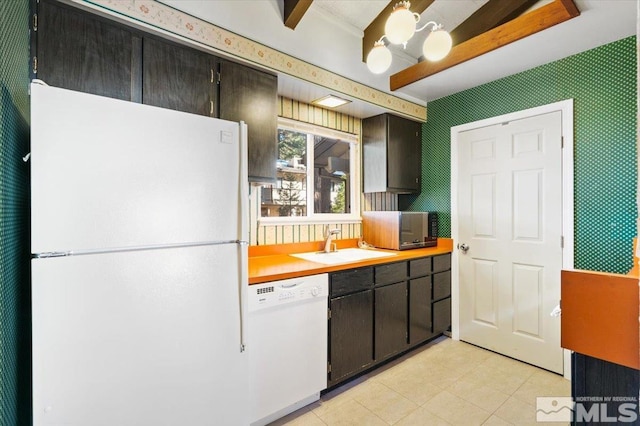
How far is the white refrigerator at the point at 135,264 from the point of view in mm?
993

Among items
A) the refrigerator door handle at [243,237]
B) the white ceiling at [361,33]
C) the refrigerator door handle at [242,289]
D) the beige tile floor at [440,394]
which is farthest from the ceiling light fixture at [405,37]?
the beige tile floor at [440,394]

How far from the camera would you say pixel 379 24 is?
232 cm

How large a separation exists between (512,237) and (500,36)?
160 centimetres

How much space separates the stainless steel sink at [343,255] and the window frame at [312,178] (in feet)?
1.02

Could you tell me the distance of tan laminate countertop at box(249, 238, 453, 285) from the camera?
5.80 ft

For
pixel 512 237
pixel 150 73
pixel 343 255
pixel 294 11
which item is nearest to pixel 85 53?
pixel 150 73

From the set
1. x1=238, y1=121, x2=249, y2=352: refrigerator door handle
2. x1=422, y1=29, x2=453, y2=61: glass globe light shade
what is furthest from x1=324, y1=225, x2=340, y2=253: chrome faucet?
x1=422, y1=29, x2=453, y2=61: glass globe light shade

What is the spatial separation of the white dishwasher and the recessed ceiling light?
1477 millimetres

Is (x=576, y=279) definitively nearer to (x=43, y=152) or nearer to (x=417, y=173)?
(x=43, y=152)

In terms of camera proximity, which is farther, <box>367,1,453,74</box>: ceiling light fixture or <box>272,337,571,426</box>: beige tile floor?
<box>272,337,571,426</box>: beige tile floor

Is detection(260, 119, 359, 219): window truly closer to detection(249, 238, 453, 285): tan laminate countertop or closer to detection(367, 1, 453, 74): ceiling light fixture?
detection(249, 238, 453, 285): tan laminate countertop

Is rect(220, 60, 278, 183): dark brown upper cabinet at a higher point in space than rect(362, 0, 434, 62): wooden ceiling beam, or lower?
lower

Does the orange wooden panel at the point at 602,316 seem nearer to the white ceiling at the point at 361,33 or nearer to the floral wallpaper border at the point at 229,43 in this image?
the white ceiling at the point at 361,33

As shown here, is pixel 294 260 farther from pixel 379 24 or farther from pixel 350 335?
pixel 379 24
